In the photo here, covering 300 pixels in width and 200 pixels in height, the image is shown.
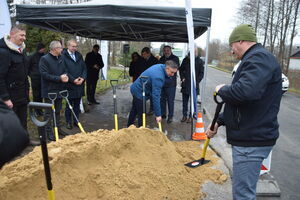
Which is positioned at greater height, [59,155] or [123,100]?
[59,155]

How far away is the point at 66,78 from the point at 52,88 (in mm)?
344

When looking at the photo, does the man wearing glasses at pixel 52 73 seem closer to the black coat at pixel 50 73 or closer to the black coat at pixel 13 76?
the black coat at pixel 50 73

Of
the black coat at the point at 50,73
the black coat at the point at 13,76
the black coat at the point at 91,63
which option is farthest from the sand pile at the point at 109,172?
the black coat at the point at 91,63

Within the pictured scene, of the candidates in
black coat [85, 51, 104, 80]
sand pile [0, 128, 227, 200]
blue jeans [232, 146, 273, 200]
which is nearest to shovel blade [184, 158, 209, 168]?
sand pile [0, 128, 227, 200]

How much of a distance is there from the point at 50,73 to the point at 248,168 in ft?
13.8

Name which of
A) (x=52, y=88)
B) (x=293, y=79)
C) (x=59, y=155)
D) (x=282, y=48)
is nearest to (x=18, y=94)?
(x=52, y=88)

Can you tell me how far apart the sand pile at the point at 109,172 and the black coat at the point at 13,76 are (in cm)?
107

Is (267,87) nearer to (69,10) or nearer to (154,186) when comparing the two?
(154,186)

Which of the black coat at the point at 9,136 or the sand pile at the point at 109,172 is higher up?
the black coat at the point at 9,136

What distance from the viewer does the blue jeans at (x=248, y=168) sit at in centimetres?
234

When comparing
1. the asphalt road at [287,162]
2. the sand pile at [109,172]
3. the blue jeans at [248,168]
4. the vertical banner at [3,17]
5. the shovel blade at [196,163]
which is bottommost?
the asphalt road at [287,162]

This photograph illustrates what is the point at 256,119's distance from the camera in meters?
2.27

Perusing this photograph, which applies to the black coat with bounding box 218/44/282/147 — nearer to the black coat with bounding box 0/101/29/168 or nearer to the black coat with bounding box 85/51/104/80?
the black coat with bounding box 0/101/29/168

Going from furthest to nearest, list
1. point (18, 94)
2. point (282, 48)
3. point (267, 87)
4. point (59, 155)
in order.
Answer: point (282, 48) → point (18, 94) → point (59, 155) → point (267, 87)
